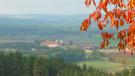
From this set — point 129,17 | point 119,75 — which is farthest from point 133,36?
point 119,75

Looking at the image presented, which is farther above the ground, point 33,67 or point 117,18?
point 117,18

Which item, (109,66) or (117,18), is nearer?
(117,18)

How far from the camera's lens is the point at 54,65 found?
8738 centimetres

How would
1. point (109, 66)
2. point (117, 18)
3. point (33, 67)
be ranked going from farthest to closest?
point (109, 66) → point (33, 67) → point (117, 18)

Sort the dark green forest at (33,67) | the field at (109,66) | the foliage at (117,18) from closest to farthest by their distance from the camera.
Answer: the foliage at (117,18), the dark green forest at (33,67), the field at (109,66)

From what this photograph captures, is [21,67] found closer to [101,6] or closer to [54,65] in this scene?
[54,65]

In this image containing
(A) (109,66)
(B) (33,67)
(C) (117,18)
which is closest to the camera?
(C) (117,18)

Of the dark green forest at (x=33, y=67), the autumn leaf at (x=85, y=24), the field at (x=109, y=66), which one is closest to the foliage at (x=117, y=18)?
the autumn leaf at (x=85, y=24)

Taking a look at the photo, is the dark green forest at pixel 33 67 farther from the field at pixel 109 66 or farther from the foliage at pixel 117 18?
the foliage at pixel 117 18

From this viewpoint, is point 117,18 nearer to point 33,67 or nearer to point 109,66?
point 33,67

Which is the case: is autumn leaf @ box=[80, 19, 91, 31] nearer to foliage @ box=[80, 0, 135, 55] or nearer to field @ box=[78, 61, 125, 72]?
foliage @ box=[80, 0, 135, 55]

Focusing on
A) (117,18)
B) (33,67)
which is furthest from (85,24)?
(33,67)

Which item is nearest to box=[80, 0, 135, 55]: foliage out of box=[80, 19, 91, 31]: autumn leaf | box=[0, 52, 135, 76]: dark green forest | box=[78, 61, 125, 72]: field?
box=[80, 19, 91, 31]: autumn leaf

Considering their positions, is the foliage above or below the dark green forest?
above
